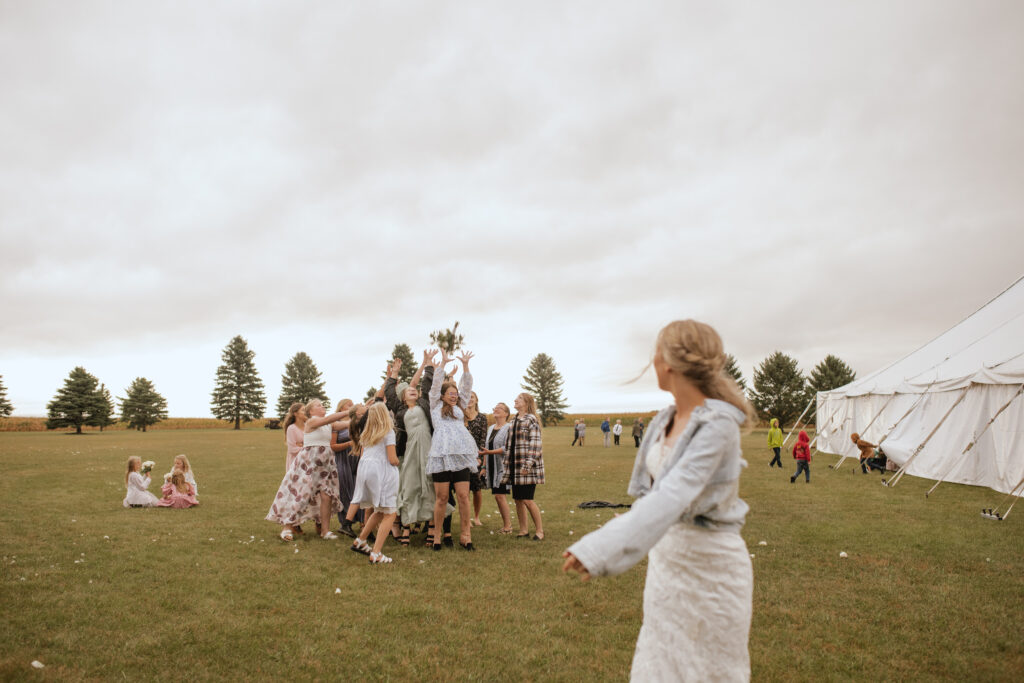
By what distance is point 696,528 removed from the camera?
8.00ft

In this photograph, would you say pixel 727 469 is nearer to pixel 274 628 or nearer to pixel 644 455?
pixel 644 455

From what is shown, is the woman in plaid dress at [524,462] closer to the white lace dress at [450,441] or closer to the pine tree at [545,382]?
the white lace dress at [450,441]

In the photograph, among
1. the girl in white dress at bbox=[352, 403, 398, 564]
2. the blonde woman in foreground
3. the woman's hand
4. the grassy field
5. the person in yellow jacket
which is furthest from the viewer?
the person in yellow jacket

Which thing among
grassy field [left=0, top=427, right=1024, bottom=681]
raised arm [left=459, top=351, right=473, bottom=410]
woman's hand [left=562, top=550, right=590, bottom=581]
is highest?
raised arm [left=459, top=351, right=473, bottom=410]

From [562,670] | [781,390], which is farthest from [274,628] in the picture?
[781,390]

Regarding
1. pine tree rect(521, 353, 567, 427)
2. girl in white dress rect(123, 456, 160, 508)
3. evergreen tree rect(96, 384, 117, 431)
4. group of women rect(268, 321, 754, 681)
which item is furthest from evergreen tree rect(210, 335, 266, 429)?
group of women rect(268, 321, 754, 681)

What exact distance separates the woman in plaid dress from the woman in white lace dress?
2.90ft

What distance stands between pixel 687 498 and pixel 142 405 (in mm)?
93216

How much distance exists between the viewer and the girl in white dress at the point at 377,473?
7676 millimetres

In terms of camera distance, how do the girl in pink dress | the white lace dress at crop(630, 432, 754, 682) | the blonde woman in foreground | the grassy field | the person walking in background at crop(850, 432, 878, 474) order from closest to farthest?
the blonde woman in foreground
the white lace dress at crop(630, 432, 754, 682)
the grassy field
the girl in pink dress
the person walking in background at crop(850, 432, 878, 474)

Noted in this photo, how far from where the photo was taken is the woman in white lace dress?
792 centimetres

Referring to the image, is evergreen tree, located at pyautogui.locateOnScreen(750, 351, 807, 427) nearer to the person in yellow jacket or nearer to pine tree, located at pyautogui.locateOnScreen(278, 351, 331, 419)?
the person in yellow jacket

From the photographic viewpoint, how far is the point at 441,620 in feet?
17.5

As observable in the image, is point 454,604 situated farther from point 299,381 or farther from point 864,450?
point 299,381
